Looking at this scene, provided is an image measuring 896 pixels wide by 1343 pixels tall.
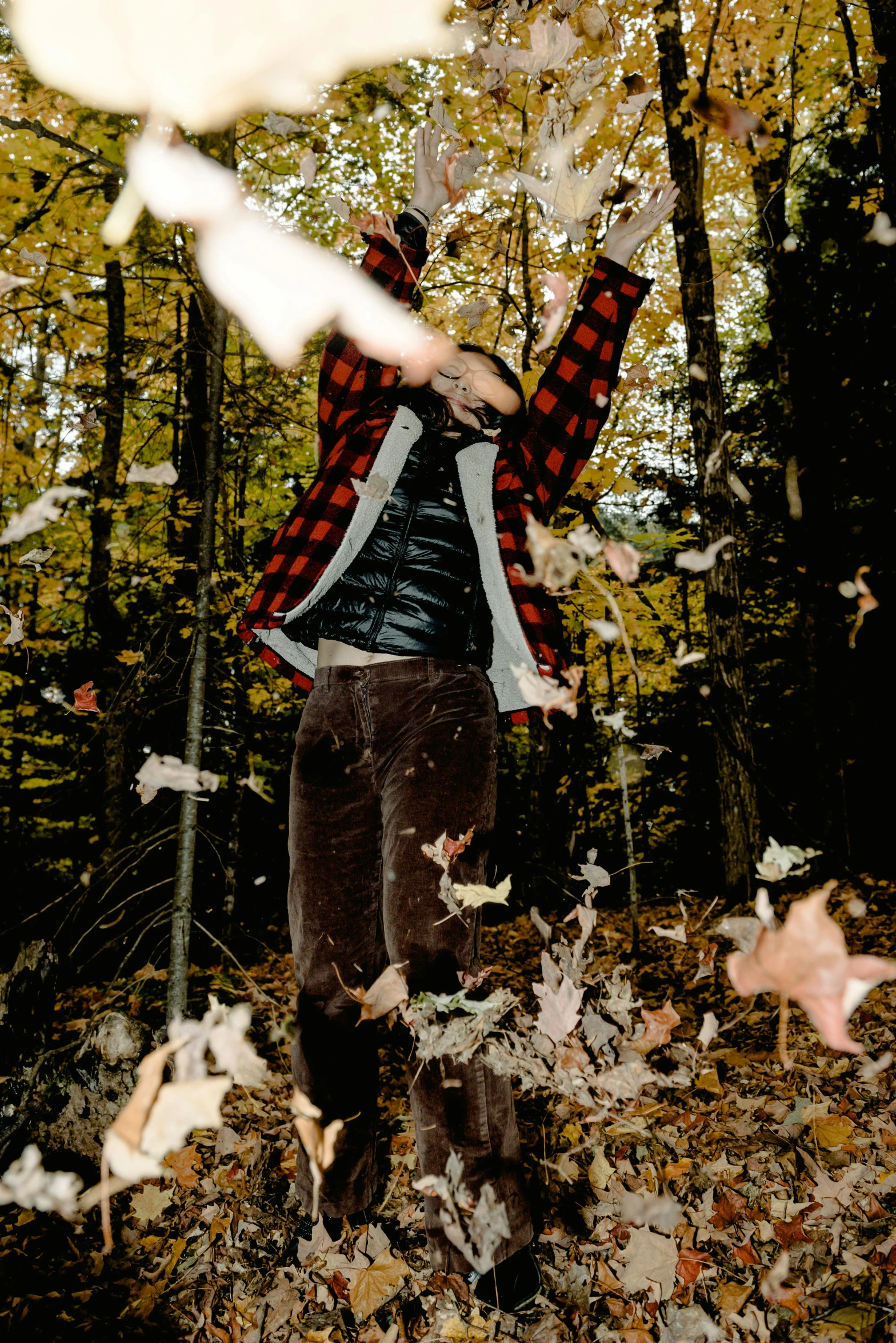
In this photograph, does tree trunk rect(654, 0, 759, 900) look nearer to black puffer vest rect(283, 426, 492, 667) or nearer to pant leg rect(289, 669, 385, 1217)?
black puffer vest rect(283, 426, 492, 667)

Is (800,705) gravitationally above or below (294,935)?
above

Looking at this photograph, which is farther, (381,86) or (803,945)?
(381,86)

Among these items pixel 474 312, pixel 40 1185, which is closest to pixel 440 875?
pixel 40 1185

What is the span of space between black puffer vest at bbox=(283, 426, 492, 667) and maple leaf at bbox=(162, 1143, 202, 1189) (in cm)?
208

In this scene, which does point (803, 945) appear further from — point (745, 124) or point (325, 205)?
point (325, 205)

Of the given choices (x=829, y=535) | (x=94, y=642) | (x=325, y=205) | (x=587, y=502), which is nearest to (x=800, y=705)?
(x=829, y=535)

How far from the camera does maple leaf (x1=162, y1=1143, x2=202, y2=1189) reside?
256 centimetres

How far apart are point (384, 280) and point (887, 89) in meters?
3.00

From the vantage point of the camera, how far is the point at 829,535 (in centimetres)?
909

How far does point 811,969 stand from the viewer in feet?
4.06

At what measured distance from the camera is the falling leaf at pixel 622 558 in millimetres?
1703

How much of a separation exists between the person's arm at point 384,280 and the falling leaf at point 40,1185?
8.56 feet

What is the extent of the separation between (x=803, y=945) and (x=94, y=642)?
866 centimetres

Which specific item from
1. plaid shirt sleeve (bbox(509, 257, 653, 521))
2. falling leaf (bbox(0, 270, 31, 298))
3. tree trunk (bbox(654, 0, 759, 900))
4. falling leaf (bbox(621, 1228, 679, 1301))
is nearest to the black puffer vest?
plaid shirt sleeve (bbox(509, 257, 653, 521))
